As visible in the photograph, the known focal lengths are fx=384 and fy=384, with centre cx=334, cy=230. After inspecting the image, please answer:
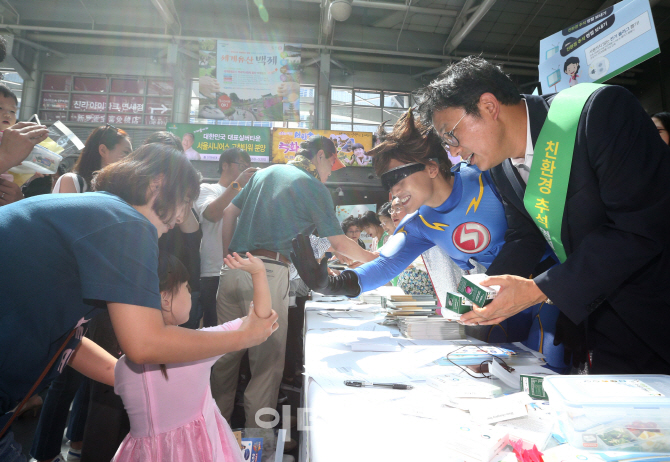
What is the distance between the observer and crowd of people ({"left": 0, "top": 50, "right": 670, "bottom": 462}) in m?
0.81

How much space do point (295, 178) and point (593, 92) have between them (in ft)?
4.92

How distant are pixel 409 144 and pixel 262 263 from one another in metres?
0.99

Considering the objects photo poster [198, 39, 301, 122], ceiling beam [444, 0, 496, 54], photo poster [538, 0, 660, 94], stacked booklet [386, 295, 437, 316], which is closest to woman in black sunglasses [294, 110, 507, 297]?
stacked booklet [386, 295, 437, 316]

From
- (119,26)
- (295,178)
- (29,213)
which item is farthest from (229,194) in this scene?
(119,26)

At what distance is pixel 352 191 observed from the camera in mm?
9375

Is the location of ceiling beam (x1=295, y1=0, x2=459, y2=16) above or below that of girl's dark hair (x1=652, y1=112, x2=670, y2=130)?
above

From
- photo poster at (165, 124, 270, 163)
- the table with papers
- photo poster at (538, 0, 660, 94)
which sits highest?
photo poster at (165, 124, 270, 163)

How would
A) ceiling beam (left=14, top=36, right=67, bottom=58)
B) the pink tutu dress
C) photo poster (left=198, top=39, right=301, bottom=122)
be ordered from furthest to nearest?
ceiling beam (left=14, top=36, right=67, bottom=58) < photo poster (left=198, top=39, right=301, bottom=122) < the pink tutu dress

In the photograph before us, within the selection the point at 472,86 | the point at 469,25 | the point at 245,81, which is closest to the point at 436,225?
the point at 472,86

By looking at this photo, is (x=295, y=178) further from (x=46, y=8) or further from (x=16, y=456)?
(x=46, y=8)

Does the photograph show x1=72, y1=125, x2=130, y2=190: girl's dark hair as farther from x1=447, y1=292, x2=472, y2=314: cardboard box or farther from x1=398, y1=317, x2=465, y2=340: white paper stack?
x1=447, y1=292, x2=472, y2=314: cardboard box

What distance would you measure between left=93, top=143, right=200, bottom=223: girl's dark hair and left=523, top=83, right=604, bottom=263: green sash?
99cm

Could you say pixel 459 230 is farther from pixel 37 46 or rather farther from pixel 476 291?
pixel 37 46

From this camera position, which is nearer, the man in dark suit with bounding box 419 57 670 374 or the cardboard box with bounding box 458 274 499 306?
the man in dark suit with bounding box 419 57 670 374
